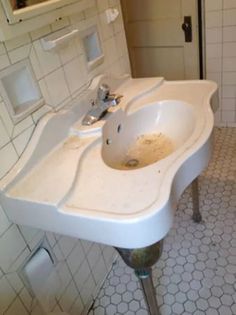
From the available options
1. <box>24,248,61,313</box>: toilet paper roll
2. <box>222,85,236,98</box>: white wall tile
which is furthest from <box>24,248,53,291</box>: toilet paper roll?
<box>222,85,236,98</box>: white wall tile

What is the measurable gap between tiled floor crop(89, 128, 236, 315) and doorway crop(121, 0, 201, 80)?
1.10 m

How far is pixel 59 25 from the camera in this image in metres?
1.05

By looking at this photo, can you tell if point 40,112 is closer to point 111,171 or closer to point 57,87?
point 57,87

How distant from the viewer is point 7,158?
34.8 inches

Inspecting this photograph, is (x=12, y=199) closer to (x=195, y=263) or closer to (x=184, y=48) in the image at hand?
(x=195, y=263)

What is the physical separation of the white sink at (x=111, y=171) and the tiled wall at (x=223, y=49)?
111cm

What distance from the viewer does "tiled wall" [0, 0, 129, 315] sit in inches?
35.4

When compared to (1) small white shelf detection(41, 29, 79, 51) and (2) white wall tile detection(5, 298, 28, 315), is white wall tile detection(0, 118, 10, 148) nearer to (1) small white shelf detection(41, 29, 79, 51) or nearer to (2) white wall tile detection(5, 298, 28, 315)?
(1) small white shelf detection(41, 29, 79, 51)

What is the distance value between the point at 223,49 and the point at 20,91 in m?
1.80

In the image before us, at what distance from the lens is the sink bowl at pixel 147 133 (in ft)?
3.80

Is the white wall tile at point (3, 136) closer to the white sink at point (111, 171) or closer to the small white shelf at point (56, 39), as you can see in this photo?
the white sink at point (111, 171)

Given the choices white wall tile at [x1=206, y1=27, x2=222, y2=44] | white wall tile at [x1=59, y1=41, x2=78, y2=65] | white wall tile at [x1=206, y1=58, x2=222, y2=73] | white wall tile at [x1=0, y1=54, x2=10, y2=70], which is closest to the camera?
white wall tile at [x1=0, y1=54, x2=10, y2=70]

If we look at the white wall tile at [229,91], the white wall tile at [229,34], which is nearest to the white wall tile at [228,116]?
the white wall tile at [229,91]

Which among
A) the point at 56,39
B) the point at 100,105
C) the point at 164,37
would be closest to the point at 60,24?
the point at 56,39
